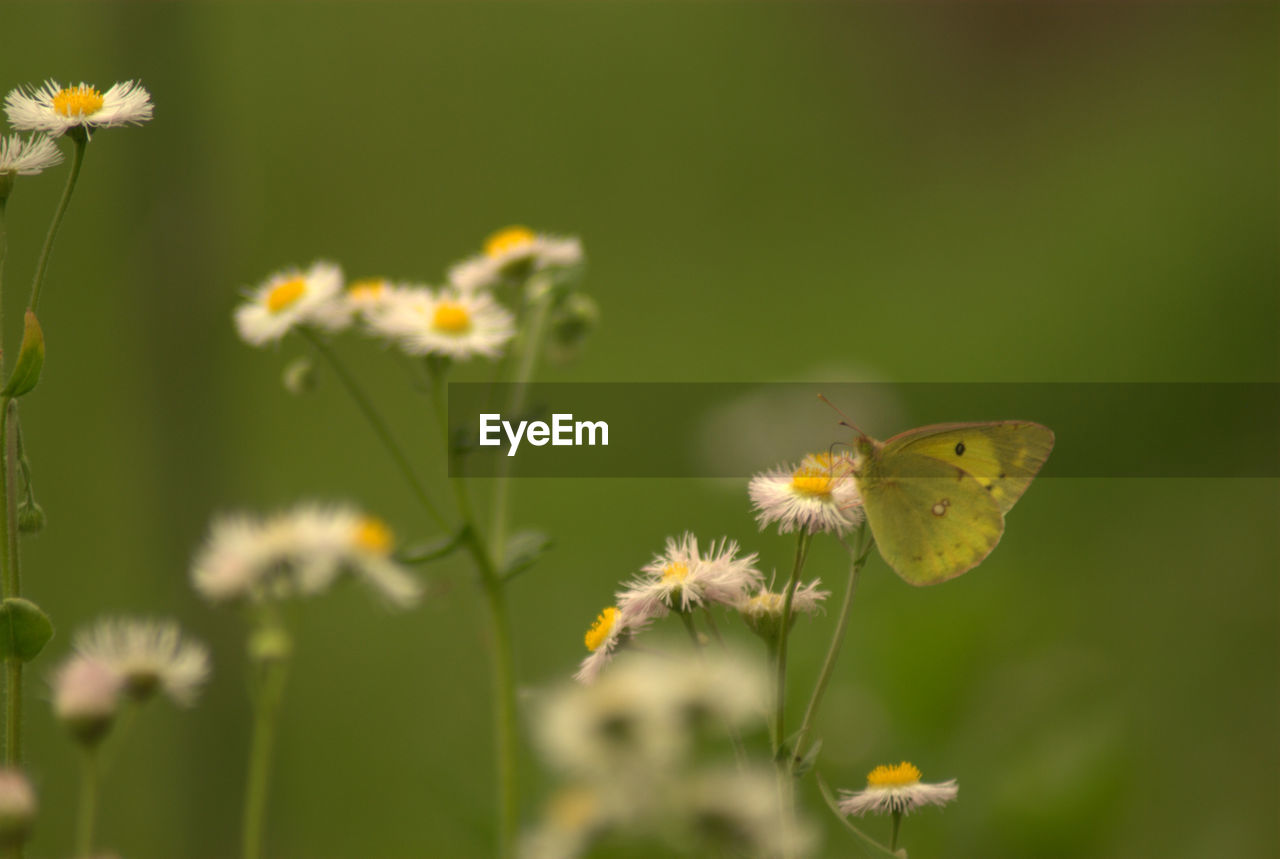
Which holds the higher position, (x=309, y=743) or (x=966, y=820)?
(x=309, y=743)

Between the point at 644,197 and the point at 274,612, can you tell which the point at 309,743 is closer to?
the point at 274,612

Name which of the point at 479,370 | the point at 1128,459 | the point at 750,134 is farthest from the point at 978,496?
the point at 750,134

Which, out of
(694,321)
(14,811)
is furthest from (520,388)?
(694,321)

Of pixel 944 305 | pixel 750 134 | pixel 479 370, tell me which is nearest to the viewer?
pixel 479 370

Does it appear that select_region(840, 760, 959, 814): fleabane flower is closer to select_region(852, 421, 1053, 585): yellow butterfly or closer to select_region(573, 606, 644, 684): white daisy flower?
select_region(573, 606, 644, 684): white daisy flower

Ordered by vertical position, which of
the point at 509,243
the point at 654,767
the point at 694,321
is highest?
the point at 694,321

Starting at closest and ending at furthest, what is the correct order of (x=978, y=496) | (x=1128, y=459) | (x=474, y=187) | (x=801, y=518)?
(x=801, y=518) < (x=978, y=496) < (x=1128, y=459) < (x=474, y=187)

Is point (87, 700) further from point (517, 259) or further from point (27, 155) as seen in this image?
point (517, 259)
